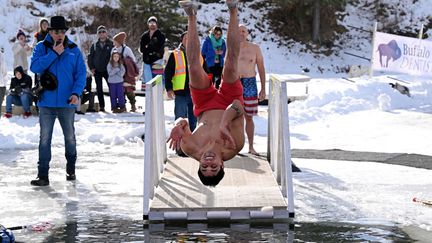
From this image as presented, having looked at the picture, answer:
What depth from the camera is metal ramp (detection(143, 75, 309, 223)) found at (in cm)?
787

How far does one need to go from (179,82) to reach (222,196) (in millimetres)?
3456

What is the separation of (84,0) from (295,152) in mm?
21530

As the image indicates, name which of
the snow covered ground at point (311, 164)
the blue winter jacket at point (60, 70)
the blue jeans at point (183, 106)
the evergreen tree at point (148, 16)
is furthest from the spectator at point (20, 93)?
the evergreen tree at point (148, 16)

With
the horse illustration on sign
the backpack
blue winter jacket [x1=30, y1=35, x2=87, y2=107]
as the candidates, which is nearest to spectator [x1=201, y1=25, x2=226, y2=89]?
blue winter jacket [x1=30, y1=35, x2=87, y2=107]

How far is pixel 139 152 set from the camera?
12.9 meters

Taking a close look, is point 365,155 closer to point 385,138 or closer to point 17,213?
point 385,138

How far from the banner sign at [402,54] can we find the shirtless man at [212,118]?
11.7 meters

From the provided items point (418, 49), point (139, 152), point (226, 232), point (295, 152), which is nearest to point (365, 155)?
point (295, 152)

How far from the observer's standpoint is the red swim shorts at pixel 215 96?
9109 mm

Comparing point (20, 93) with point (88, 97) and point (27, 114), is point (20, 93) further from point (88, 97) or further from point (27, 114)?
point (88, 97)

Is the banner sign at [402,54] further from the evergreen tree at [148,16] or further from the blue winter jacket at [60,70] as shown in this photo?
the blue winter jacket at [60,70]

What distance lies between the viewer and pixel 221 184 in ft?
30.9

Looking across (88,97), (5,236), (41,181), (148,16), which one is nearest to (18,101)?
(88,97)

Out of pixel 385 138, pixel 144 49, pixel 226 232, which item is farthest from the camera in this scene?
pixel 144 49
